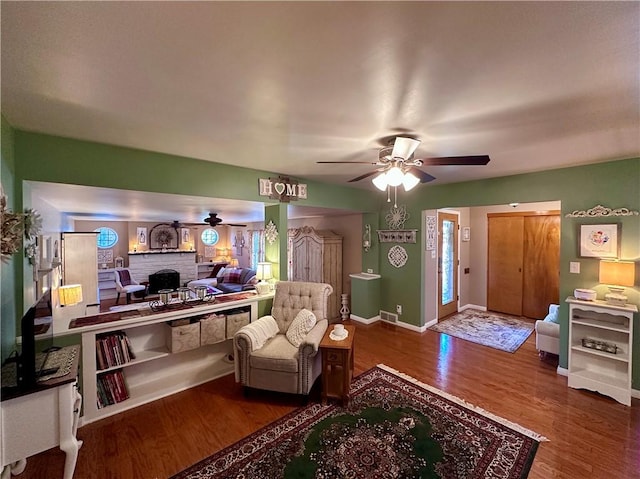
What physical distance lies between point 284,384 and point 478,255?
16.8ft

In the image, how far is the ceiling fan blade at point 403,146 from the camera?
200 centimetres

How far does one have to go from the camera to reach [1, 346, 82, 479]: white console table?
1.44 metres

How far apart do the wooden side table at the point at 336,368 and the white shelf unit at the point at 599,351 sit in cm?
246

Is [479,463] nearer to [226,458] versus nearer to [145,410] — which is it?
[226,458]

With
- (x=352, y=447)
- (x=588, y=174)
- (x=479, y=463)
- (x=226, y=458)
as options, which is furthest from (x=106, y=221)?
(x=588, y=174)

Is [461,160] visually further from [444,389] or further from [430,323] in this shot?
[430,323]

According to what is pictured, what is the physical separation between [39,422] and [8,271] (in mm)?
1050

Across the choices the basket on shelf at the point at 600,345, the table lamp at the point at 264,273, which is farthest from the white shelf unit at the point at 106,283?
the basket on shelf at the point at 600,345

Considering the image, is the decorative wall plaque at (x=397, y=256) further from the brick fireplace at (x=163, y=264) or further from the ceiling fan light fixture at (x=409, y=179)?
the brick fireplace at (x=163, y=264)

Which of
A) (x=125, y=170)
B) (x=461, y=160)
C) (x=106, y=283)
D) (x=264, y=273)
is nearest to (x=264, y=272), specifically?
(x=264, y=273)

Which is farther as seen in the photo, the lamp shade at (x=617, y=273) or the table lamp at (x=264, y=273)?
the table lamp at (x=264, y=273)

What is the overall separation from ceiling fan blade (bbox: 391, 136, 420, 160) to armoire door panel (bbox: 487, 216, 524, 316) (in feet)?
14.8

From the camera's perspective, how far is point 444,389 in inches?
111

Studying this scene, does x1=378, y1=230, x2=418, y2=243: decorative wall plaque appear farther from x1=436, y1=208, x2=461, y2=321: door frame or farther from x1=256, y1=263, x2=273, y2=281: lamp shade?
x1=256, y1=263, x2=273, y2=281: lamp shade
